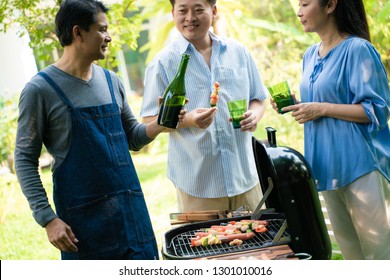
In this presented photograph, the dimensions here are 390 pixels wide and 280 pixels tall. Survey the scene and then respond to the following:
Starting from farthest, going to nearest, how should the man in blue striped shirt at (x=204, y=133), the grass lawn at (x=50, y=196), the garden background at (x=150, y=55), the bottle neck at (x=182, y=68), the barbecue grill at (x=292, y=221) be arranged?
1. the grass lawn at (x=50, y=196)
2. the garden background at (x=150, y=55)
3. the man in blue striped shirt at (x=204, y=133)
4. the bottle neck at (x=182, y=68)
5. the barbecue grill at (x=292, y=221)

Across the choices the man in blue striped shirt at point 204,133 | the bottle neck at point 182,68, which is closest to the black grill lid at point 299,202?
the bottle neck at point 182,68

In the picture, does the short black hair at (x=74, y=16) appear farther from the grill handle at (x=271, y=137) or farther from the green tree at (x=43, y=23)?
the green tree at (x=43, y=23)

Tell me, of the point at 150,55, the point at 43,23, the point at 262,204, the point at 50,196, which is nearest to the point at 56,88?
the point at 262,204

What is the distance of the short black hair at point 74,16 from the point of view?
2.27 meters

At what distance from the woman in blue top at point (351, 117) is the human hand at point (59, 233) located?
3.45 feet

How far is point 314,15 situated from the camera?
2404 millimetres

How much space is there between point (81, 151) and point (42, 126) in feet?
0.60

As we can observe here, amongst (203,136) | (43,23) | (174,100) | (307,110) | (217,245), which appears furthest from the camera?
(43,23)

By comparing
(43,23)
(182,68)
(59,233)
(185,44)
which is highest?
(43,23)

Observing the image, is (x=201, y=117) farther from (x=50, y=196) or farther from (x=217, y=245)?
(x=50, y=196)

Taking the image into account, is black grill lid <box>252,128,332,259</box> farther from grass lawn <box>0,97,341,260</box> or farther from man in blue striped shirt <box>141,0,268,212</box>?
grass lawn <box>0,97,341,260</box>

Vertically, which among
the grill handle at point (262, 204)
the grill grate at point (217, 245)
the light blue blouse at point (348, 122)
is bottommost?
the grill grate at point (217, 245)
